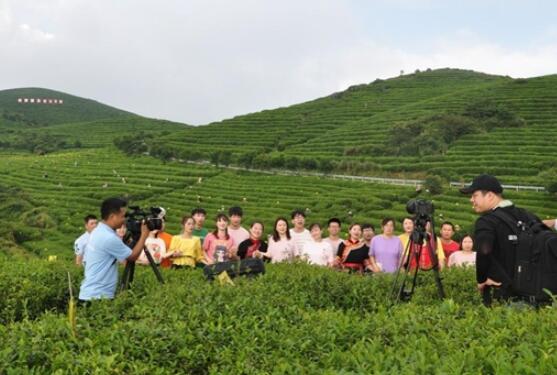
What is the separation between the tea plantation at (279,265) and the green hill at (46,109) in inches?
564

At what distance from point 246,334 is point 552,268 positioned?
97.8 inches

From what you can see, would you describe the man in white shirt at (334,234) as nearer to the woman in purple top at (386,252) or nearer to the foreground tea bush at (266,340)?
the woman in purple top at (386,252)

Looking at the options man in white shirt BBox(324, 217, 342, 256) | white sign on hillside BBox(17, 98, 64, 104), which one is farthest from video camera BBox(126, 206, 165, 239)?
white sign on hillside BBox(17, 98, 64, 104)

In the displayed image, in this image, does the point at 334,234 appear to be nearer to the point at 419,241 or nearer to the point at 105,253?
the point at 419,241

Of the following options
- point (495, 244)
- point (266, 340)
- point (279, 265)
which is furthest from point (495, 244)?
point (279, 265)

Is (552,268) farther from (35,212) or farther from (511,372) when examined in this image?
(35,212)

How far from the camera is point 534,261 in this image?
4406 mm

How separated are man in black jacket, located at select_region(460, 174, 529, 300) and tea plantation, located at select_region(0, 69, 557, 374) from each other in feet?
1.11

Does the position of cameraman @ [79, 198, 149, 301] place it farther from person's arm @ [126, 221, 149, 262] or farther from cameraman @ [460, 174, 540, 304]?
cameraman @ [460, 174, 540, 304]

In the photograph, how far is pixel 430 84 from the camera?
86312 mm

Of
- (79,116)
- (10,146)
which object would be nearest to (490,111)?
(10,146)

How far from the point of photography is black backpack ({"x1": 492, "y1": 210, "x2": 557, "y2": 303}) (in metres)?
4.33

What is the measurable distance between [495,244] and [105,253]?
11.9 ft

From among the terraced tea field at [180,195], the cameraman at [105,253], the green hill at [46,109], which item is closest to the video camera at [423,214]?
the cameraman at [105,253]
